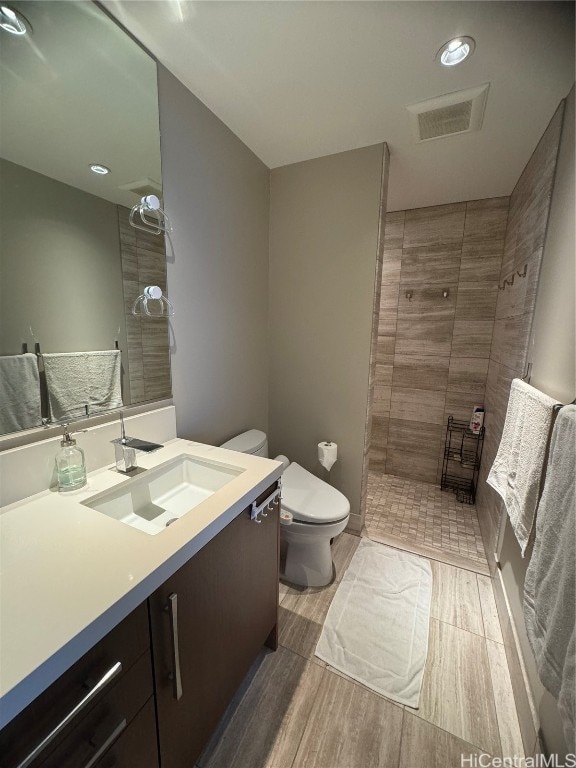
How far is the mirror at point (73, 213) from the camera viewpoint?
36.2 inches

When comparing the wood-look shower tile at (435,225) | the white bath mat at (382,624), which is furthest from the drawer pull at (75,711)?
the wood-look shower tile at (435,225)

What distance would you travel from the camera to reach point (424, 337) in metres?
2.77

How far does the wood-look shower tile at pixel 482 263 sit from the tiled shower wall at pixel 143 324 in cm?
237

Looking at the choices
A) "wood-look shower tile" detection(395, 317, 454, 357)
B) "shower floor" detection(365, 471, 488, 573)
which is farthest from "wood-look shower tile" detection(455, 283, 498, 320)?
"shower floor" detection(365, 471, 488, 573)

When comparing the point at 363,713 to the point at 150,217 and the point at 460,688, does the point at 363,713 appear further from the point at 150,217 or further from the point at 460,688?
the point at 150,217

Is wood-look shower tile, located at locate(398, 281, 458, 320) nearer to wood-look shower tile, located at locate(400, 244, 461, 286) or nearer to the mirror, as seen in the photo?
wood-look shower tile, located at locate(400, 244, 461, 286)

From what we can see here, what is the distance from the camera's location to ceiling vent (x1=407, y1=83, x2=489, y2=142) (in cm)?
138

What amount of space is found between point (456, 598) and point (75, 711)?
1.81 m

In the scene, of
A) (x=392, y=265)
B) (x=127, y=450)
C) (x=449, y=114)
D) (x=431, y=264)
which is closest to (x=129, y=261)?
(x=127, y=450)

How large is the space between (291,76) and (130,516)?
1.88m

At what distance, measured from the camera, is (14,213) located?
0.91 metres

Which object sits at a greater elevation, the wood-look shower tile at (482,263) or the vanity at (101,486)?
the wood-look shower tile at (482,263)

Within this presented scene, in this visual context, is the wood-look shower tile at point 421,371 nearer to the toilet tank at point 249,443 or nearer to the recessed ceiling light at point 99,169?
the toilet tank at point 249,443

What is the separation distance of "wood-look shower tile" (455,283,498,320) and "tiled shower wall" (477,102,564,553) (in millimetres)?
106
